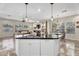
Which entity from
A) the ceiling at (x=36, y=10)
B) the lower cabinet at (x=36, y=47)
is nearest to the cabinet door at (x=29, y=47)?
the lower cabinet at (x=36, y=47)

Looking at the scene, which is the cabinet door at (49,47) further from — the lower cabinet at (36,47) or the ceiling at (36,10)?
the ceiling at (36,10)

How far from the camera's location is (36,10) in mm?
1852

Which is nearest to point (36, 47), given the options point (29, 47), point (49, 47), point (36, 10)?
point (29, 47)

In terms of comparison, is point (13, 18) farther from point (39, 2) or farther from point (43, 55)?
point (43, 55)

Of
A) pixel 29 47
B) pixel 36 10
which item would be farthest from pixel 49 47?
pixel 36 10

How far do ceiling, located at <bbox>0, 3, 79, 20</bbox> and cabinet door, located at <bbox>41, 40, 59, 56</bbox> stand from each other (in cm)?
42

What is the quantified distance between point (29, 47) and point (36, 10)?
0.64m

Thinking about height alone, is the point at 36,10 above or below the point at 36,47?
above

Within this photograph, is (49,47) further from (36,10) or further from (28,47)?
(36,10)

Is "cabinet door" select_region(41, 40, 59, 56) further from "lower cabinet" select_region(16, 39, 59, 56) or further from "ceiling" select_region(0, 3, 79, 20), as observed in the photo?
"ceiling" select_region(0, 3, 79, 20)

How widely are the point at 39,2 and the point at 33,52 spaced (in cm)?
86

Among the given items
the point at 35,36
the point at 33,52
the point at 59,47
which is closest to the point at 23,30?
the point at 35,36

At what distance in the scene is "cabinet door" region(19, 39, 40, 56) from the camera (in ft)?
6.13

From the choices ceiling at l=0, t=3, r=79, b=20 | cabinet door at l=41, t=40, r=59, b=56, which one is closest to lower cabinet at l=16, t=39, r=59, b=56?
cabinet door at l=41, t=40, r=59, b=56
